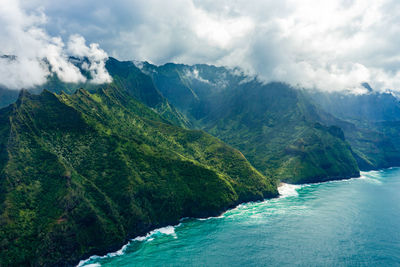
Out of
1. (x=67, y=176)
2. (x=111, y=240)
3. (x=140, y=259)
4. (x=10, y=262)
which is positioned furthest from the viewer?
(x=67, y=176)

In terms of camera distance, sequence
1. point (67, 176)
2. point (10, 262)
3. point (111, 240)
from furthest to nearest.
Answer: point (67, 176), point (111, 240), point (10, 262)

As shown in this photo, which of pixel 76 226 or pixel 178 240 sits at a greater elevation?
pixel 76 226

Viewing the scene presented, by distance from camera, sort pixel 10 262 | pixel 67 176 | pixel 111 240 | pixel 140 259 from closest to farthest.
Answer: pixel 10 262
pixel 140 259
pixel 111 240
pixel 67 176

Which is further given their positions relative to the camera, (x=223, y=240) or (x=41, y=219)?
(x=223, y=240)

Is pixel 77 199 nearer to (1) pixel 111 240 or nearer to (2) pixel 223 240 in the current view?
(1) pixel 111 240

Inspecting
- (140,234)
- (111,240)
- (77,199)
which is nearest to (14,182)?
(77,199)

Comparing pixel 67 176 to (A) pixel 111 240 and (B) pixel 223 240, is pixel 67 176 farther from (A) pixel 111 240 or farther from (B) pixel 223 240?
(B) pixel 223 240

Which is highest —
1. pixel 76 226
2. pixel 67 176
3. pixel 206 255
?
pixel 67 176

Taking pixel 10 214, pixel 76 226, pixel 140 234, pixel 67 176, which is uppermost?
pixel 67 176

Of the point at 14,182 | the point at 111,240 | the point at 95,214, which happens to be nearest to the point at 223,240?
the point at 111,240
